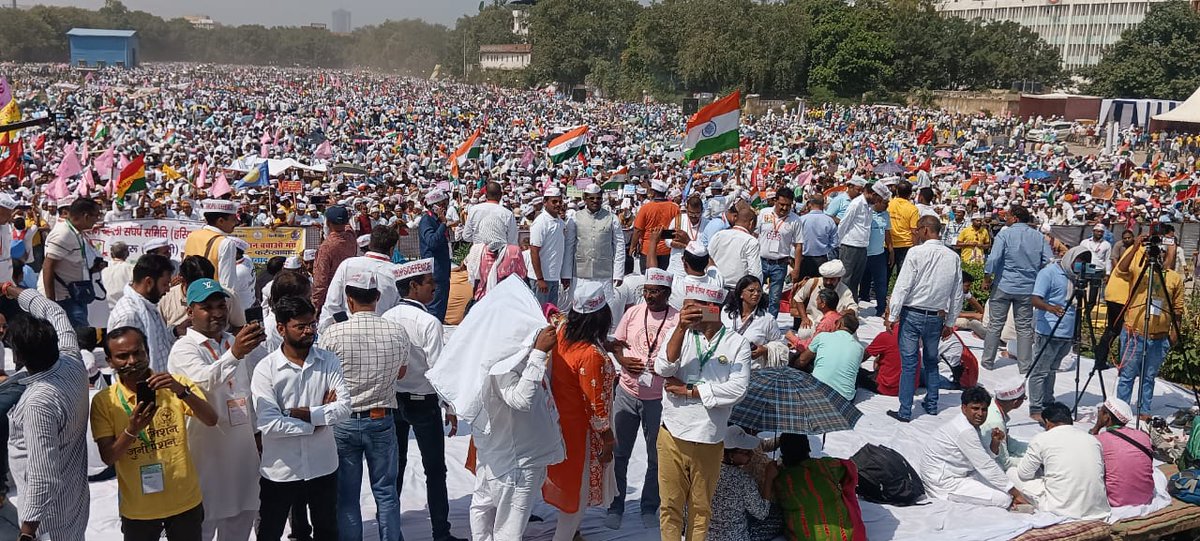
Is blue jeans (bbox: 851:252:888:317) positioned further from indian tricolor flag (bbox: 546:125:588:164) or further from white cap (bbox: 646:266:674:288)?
white cap (bbox: 646:266:674:288)

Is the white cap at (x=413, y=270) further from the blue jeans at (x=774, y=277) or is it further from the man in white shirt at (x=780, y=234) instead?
the blue jeans at (x=774, y=277)

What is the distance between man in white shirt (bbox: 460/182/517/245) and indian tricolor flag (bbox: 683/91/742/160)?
297 cm

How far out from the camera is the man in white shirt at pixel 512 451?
→ 3.92 m

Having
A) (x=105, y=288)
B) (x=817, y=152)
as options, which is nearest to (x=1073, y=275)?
(x=105, y=288)

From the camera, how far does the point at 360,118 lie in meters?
39.3

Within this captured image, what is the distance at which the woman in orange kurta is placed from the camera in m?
4.08

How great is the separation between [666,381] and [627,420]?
663mm

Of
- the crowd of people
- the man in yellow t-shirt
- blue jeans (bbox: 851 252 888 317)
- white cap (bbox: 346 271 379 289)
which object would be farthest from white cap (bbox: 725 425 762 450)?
blue jeans (bbox: 851 252 888 317)

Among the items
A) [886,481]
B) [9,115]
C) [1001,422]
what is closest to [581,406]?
[886,481]

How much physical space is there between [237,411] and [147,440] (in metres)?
0.39

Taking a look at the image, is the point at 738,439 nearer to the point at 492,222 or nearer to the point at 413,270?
the point at 413,270

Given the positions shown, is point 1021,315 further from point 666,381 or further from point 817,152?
point 817,152

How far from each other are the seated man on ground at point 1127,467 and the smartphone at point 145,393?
4.61 metres

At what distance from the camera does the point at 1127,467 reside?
5.22 meters
